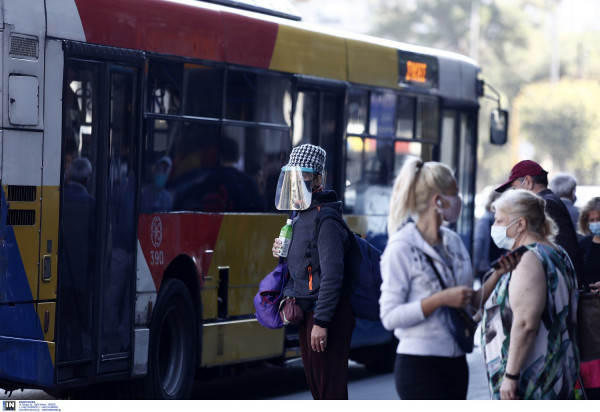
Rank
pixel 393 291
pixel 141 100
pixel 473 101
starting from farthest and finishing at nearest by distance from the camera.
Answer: pixel 473 101 → pixel 141 100 → pixel 393 291

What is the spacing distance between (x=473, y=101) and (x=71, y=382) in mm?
7526

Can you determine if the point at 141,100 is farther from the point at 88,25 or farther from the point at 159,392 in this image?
the point at 159,392

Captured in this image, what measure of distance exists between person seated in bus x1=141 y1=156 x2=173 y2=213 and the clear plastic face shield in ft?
8.73

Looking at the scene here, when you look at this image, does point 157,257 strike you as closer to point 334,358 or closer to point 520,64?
point 334,358

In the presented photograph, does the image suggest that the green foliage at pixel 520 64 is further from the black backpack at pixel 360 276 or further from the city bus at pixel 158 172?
the black backpack at pixel 360 276

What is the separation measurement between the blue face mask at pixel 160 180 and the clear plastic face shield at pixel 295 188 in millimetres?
2768

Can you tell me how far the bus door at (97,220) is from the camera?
31.5 ft

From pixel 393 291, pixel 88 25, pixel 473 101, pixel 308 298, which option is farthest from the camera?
pixel 473 101

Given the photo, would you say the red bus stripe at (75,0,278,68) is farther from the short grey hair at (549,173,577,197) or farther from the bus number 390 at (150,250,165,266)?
the short grey hair at (549,173,577,197)

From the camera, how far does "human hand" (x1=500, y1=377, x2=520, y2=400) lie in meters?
6.23

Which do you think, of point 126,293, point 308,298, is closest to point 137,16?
point 126,293
